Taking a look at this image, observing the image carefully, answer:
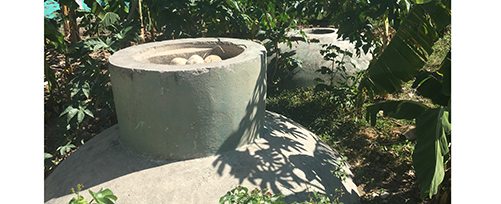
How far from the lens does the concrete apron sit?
3.42 meters

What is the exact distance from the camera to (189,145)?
11.6 ft

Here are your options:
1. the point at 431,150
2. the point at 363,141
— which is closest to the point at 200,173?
the point at 431,150

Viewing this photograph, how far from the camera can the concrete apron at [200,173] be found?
11.2 ft

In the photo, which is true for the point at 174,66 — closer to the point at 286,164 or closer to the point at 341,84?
the point at 286,164

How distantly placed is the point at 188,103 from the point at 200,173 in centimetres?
54

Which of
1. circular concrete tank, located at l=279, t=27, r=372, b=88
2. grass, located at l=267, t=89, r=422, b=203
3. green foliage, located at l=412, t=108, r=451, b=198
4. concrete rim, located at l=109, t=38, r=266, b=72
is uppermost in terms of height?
concrete rim, located at l=109, t=38, r=266, b=72

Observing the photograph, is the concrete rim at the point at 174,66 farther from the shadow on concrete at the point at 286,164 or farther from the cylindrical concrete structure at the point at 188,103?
the shadow on concrete at the point at 286,164

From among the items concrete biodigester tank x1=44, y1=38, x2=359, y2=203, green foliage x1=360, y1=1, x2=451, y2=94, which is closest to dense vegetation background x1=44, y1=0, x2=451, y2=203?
green foliage x1=360, y1=1, x2=451, y2=94

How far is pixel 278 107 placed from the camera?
22.1 feet

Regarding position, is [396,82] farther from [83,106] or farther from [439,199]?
[83,106]

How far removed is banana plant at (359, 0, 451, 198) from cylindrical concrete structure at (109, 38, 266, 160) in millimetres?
1037

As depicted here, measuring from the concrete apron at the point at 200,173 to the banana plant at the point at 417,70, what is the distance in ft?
2.62

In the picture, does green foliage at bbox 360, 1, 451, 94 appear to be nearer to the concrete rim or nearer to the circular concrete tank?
the concrete rim

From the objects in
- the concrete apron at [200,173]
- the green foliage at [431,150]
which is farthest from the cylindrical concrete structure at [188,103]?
the green foliage at [431,150]
